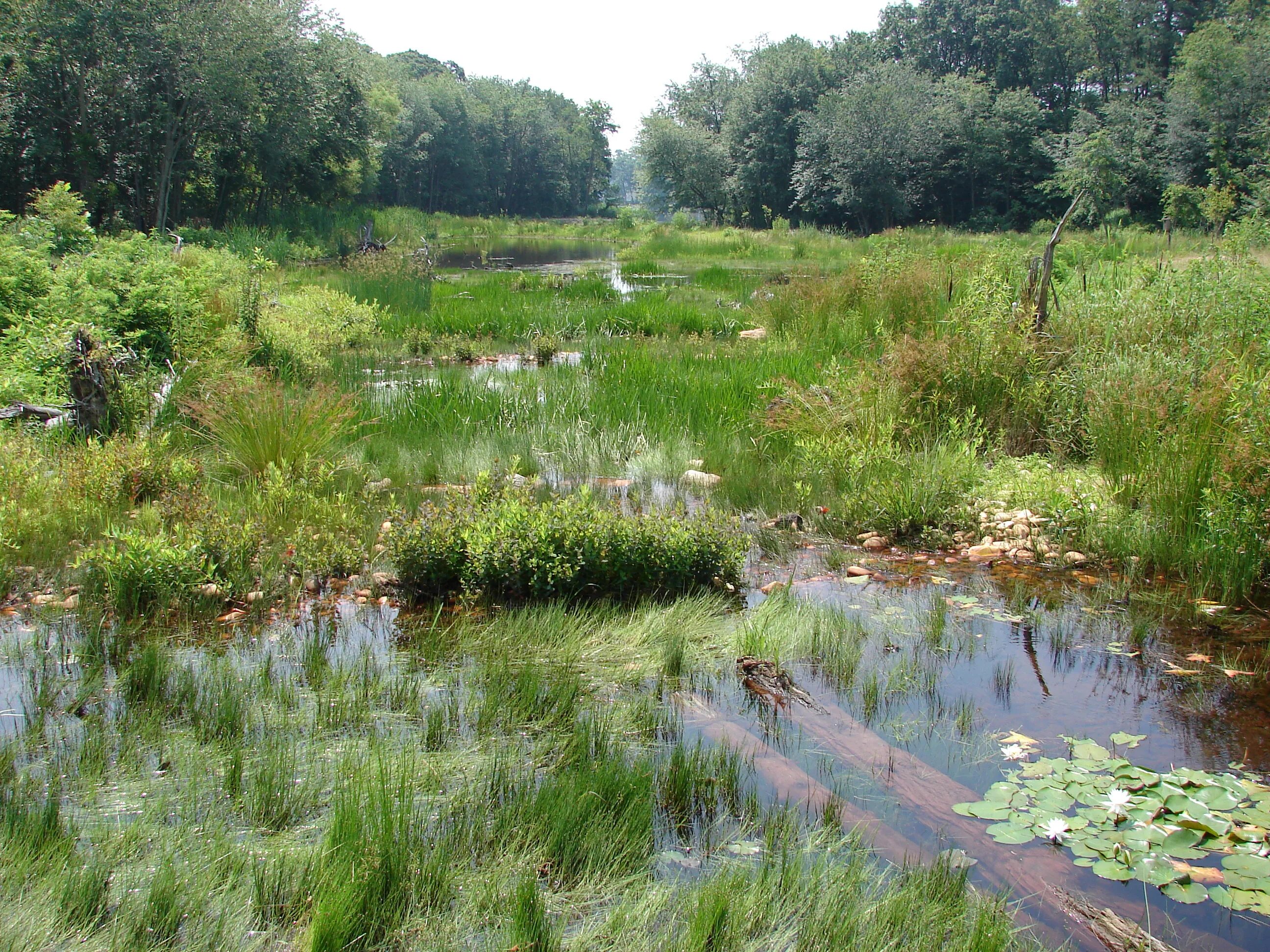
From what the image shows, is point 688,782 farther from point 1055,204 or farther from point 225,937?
point 1055,204

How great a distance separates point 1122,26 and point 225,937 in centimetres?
6022

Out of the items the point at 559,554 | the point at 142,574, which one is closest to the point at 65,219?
the point at 142,574

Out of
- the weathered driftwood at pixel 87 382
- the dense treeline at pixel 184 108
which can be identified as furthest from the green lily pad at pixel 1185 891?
the dense treeline at pixel 184 108

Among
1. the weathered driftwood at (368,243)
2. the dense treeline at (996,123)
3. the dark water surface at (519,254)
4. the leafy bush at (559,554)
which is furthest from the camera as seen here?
the dense treeline at (996,123)

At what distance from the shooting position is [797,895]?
2.47 metres

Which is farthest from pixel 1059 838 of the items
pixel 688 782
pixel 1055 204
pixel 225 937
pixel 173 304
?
pixel 1055 204

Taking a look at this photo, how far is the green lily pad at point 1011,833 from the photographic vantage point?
2.82 metres

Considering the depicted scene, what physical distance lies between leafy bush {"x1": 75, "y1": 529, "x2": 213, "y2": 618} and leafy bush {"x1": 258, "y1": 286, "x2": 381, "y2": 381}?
4727 mm

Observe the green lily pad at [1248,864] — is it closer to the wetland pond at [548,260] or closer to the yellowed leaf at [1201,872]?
the yellowed leaf at [1201,872]

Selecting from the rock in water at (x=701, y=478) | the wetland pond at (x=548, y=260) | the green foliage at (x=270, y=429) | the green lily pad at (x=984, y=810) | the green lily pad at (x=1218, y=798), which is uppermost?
the wetland pond at (x=548, y=260)

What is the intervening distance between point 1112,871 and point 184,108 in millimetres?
29946

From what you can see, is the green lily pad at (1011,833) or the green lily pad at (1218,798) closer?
the green lily pad at (1011,833)

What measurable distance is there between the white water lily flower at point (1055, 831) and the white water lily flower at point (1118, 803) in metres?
0.19

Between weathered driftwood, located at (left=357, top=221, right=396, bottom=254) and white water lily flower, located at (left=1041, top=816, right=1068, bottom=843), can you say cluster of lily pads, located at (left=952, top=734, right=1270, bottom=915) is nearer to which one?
white water lily flower, located at (left=1041, top=816, right=1068, bottom=843)
